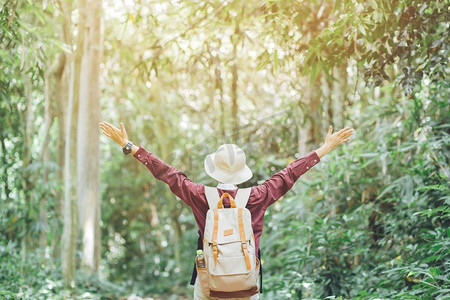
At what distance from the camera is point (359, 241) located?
6.60m

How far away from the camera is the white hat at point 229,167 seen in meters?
3.78

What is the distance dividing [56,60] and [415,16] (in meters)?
7.35

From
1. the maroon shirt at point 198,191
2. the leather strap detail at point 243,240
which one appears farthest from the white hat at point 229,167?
the leather strap detail at point 243,240

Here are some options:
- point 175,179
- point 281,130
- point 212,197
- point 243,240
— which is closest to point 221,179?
point 212,197

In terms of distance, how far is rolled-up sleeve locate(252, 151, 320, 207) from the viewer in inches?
148

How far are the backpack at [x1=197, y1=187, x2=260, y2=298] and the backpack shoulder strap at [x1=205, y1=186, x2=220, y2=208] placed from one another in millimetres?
37

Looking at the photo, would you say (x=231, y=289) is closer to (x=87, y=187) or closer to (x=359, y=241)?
(x=359, y=241)

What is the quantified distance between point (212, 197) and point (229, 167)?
0.25 metres

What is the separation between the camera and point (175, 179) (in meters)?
3.74

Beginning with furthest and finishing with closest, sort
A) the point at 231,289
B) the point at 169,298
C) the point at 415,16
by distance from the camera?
the point at 169,298 < the point at 415,16 < the point at 231,289

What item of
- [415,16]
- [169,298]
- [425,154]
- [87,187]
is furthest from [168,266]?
[415,16]

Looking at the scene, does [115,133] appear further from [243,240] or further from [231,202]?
[243,240]

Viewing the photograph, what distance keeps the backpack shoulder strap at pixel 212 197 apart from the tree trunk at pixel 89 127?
193 inches

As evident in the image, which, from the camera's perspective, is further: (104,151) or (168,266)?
(104,151)
